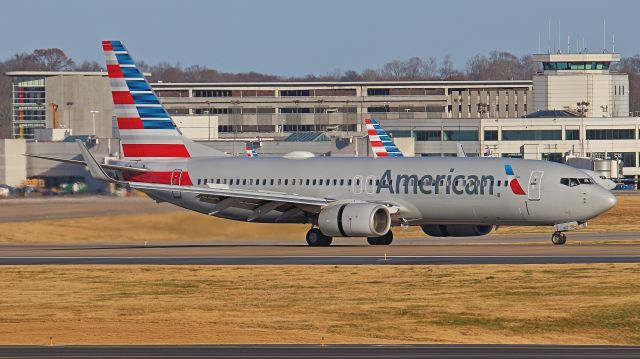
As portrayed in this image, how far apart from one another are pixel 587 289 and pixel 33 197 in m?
56.8

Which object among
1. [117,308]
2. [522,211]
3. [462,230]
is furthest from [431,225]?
[117,308]

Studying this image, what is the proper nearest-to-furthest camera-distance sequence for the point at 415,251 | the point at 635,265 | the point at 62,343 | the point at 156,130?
the point at 62,343 < the point at 635,265 < the point at 415,251 < the point at 156,130

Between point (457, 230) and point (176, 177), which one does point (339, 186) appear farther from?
point (176, 177)

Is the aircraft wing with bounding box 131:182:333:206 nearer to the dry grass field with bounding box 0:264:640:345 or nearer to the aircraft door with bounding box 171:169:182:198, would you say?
the aircraft door with bounding box 171:169:182:198

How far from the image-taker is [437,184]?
62.1 meters

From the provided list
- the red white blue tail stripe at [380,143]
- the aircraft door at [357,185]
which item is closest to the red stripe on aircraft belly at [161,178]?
the aircraft door at [357,185]

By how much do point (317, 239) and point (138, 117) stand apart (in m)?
11.9

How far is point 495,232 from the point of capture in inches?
3083

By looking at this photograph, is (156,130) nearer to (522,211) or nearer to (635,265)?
(522,211)

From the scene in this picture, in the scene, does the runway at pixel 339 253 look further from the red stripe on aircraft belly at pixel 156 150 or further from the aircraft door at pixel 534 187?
the red stripe on aircraft belly at pixel 156 150

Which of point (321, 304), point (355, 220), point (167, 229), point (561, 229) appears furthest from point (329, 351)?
point (167, 229)

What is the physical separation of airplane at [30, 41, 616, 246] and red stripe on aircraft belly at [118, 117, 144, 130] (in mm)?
50

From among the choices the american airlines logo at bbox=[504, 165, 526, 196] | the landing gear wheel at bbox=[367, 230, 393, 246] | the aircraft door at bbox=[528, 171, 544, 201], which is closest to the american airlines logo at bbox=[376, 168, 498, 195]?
the american airlines logo at bbox=[504, 165, 526, 196]

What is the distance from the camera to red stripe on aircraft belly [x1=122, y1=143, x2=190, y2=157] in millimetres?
67875
